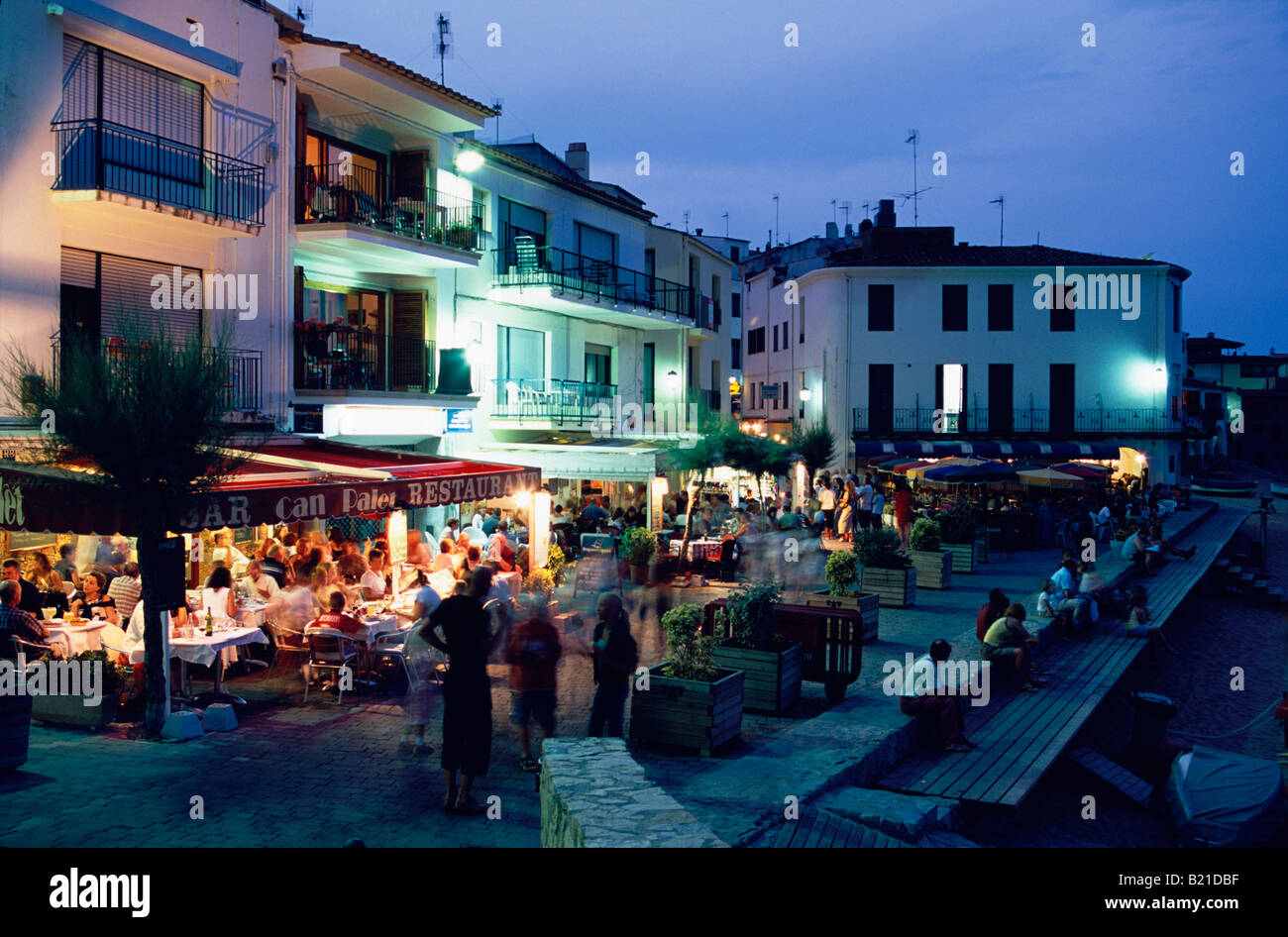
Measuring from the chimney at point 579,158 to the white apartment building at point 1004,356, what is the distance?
1106 centimetres

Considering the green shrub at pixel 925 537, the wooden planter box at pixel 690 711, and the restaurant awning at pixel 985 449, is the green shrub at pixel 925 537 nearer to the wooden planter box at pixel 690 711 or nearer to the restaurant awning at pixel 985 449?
the wooden planter box at pixel 690 711

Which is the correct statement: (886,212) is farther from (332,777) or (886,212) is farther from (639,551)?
(332,777)

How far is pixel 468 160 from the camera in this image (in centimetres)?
2156

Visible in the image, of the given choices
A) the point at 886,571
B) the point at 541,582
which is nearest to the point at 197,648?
the point at 541,582

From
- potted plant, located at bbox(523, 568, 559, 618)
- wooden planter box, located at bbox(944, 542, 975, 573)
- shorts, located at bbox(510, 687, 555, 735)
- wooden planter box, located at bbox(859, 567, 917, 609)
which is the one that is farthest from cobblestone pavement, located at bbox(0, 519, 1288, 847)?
wooden planter box, located at bbox(944, 542, 975, 573)

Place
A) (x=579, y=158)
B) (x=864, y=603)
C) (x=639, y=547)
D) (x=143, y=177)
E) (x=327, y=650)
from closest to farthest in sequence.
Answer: (x=327, y=650) → (x=864, y=603) → (x=143, y=177) → (x=639, y=547) → (x=579, y=158)

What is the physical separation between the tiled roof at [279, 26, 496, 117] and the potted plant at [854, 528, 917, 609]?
1155cm

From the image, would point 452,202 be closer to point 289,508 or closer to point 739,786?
point 289,508

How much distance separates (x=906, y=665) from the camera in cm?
1228

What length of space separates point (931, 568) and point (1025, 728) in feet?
28.5

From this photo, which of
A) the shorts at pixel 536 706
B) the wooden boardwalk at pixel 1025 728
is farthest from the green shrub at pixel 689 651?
the wooden boardwalk at pixel 1025 728

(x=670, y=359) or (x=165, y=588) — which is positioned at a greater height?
(x=670, y=359)
